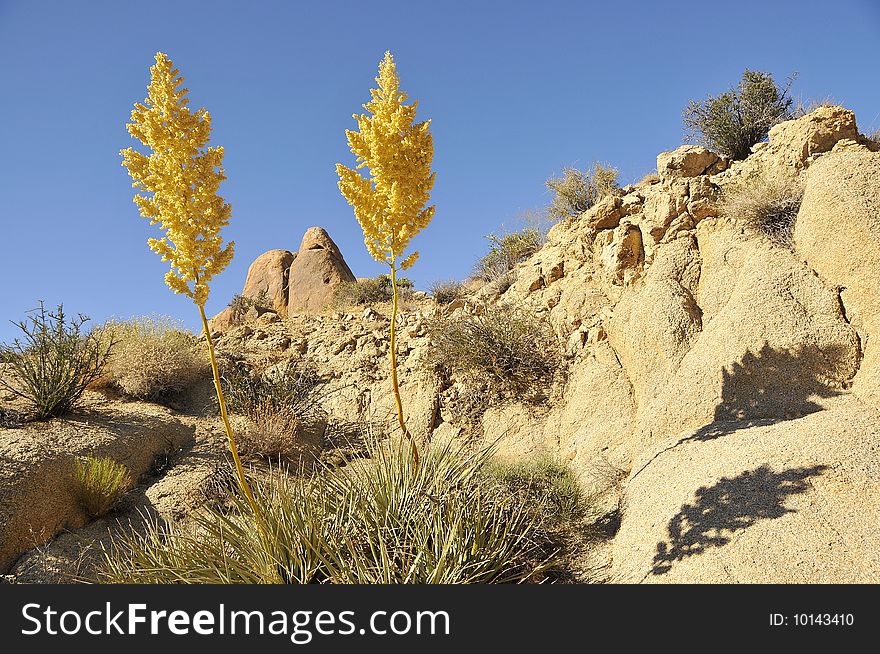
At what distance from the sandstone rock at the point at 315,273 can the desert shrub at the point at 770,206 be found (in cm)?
1660

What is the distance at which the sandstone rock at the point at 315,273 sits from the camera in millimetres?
22969

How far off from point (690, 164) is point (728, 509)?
7026mm

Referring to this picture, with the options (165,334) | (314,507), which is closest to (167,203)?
(314,507)

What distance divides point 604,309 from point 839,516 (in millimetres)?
4979

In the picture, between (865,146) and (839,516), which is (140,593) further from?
(865,146)

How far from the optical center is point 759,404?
19.6ft

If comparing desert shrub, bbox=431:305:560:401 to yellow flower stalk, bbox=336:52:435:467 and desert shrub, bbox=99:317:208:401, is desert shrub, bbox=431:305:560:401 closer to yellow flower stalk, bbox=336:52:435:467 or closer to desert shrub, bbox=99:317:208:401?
yellow flower stalk, bbox=336:52:435:467

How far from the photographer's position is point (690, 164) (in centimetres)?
964

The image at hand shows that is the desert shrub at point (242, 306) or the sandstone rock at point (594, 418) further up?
the desert shrub at point (242, 306)

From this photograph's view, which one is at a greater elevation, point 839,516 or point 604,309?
point 604,309

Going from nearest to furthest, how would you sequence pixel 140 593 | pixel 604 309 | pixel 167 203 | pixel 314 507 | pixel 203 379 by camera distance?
pixel 140 593
pixel 167 203
pixel 314 507
pixel 604 309
pixel 203 379

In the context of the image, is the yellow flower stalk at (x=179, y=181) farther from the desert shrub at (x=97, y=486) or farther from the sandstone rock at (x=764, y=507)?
the desert shrub at (x=97, y=486)

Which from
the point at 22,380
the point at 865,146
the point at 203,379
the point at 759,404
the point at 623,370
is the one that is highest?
the point at 865,146

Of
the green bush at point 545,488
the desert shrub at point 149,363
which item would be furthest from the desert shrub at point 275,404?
the green bush at point 545,488
